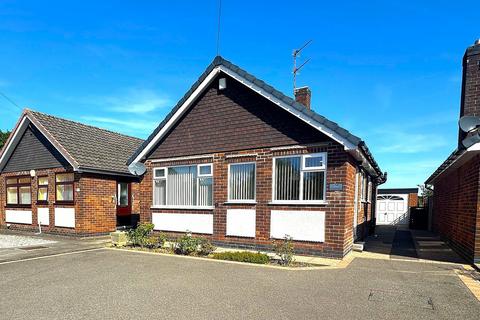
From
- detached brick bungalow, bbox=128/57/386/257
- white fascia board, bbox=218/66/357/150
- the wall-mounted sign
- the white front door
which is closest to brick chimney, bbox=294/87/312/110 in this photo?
detached brick bungalow, bbox=128/57/386/257

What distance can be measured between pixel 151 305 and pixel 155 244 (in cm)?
559

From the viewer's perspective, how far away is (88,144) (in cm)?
1464

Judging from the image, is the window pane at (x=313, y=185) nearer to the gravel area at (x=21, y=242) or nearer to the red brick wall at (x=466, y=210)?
the red brick wall at (x=466, y=210)

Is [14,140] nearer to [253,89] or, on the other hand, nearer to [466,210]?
[253,89]

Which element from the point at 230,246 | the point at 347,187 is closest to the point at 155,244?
the point at 230,246

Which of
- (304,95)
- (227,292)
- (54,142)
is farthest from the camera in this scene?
(54,142)

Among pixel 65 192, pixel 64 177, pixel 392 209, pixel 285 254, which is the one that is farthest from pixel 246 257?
pixel 392 209

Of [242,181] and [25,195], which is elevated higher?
[242,181]

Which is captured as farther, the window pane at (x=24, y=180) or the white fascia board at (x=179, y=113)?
the window pane at (x=24, y=180)

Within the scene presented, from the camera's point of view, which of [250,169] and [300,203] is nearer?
[300,203]

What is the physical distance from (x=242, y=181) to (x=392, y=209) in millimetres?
20451

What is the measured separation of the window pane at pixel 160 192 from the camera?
11.8 meters

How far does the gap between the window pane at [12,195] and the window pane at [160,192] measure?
9975 millimetres

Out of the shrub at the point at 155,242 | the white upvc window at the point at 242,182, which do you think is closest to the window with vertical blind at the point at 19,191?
the shrub at the point at 155,242
